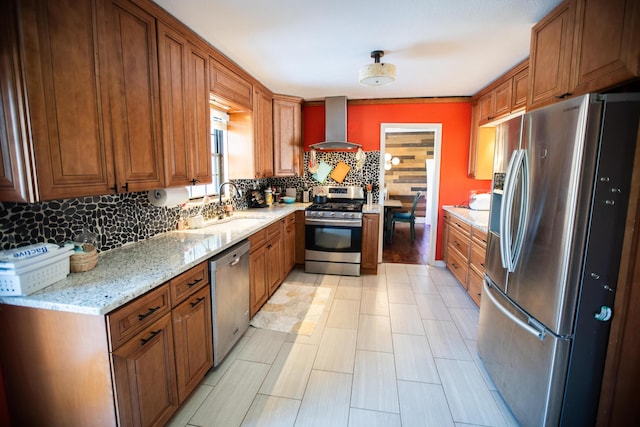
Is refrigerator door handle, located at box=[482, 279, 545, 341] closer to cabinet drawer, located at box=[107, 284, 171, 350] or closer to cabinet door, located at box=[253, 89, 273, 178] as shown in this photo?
cabinet drawer, located at box=[107, 284, 171, 350]

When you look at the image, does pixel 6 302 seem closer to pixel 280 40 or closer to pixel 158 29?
pixel 158 29

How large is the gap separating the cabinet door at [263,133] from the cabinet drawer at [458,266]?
8.47 feet

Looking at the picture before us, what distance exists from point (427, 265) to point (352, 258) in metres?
1.29

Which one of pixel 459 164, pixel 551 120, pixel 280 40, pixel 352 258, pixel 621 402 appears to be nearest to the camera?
pixel 621 402

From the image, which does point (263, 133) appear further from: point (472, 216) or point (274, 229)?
point (472, 216)

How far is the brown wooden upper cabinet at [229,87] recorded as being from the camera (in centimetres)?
256

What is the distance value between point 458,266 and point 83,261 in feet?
11.9

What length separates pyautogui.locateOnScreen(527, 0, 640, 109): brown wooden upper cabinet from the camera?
1322 millimetres

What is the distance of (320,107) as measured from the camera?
443cm

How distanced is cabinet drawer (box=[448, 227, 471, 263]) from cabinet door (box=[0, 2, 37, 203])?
11.5 feet

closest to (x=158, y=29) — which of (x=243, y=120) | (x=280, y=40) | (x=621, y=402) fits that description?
(x=280, y=40)

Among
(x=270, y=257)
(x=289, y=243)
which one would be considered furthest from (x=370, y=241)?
(x=270, y=257)

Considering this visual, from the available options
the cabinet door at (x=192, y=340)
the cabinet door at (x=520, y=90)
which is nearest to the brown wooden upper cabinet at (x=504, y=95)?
the cabinet door at (x=520, y=90)

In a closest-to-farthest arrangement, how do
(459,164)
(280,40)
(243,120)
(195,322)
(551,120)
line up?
(551,120), (195,322), (280,40), (243,120), (459,164)
